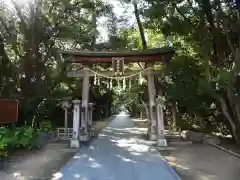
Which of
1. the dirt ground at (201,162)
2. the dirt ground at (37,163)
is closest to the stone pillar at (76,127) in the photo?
the dirt ground at (37,163)

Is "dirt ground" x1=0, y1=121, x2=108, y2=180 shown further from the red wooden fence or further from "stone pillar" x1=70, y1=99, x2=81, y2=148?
the red wooden fence

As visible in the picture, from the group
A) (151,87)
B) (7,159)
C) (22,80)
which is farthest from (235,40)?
(22,80)

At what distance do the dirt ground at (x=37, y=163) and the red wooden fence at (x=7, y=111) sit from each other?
1.99m

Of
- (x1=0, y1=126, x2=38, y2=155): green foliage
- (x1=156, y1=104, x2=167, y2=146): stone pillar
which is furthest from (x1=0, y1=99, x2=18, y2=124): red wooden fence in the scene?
(x1=156, y1=104, x2=167, y2=146): stone pillar

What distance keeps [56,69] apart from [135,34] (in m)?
7.17

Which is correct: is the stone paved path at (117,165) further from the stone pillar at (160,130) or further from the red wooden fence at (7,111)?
the red wooden fence at (7,111)

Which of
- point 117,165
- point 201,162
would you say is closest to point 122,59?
point 117,165

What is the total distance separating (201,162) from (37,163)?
560cm

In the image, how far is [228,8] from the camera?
12.8 metres

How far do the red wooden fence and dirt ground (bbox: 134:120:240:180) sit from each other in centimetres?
694

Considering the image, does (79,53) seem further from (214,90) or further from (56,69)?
(214,90)

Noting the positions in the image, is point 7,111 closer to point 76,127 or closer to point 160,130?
point 76,127

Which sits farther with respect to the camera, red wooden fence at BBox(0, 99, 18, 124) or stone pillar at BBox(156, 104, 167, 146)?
stone pillar at BBox(156, 104, 167, 146)

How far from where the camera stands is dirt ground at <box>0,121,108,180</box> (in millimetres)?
8578
